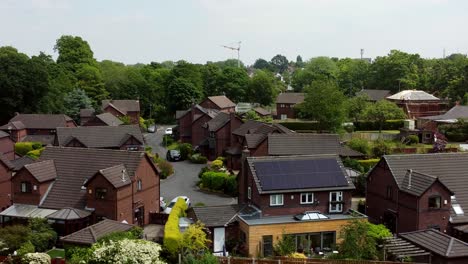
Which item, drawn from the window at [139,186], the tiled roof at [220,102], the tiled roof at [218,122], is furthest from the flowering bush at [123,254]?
the tiled roof at [220,102]

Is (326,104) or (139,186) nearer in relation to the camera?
(139,186)

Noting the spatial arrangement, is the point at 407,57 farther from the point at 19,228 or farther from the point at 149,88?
the point at 19,228

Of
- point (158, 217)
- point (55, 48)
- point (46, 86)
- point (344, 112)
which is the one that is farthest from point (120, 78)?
point (158, 217)

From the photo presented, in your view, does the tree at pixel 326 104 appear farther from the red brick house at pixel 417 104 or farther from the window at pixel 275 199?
the window at pixel 275 199

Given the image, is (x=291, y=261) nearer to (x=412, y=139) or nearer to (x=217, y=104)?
(x=412, y=139)

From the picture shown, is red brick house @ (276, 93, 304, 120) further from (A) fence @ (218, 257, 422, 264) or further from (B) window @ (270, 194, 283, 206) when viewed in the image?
(A) fence @ (218, 257, 422, 264)

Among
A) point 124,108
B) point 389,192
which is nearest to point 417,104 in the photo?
point 124,108
